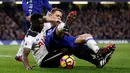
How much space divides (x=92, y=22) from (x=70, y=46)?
3010cm

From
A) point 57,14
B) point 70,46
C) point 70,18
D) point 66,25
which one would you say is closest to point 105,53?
point 70,46

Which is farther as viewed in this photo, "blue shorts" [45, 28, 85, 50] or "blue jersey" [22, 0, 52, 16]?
"blue jersey" [22, 0, 52, 16]

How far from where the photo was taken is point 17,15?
3825 cm

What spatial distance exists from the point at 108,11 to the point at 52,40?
32662mm

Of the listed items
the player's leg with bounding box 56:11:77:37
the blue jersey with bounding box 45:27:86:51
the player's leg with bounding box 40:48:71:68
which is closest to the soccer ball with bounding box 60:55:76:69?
the player's leg with bounding box 40:48:71:68

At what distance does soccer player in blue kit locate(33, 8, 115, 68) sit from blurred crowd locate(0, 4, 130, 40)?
25015mm

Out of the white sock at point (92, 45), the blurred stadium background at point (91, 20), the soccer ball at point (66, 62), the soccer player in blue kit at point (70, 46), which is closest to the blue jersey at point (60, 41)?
the soccer player in blue kit at point (70, 46)

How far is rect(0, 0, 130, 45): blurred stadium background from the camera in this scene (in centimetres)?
3578

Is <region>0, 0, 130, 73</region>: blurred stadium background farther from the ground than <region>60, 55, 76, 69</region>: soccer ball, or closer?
closer

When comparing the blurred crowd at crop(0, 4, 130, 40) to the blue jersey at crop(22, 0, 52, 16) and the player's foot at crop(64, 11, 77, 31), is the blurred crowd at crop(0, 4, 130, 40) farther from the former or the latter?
the player's foot at crop(64, 11, 77, 31)

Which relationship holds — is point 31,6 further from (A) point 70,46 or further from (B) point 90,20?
(B) point 90,20

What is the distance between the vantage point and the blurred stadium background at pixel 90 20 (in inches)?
1409

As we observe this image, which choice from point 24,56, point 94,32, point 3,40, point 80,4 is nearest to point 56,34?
point 24,56

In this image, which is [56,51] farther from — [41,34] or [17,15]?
[17,15]
